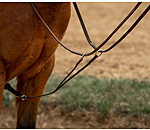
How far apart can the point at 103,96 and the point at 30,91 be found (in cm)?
138

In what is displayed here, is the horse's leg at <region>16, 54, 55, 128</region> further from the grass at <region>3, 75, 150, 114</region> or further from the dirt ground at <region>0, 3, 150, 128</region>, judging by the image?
the grass at <region>3, 75, 150, 114</region>

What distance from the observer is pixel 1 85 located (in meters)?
1.47

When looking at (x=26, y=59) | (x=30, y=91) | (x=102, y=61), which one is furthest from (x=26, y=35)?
(x=102, y=61)

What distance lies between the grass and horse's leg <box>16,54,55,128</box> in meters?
0.80

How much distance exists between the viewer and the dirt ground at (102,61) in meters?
2.71

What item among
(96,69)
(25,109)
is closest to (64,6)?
(25,109)

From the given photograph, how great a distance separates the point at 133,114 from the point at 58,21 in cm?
166

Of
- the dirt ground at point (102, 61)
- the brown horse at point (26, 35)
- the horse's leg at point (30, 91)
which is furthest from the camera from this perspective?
the dirt ground at point (102, 61)

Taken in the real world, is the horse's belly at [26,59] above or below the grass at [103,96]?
above

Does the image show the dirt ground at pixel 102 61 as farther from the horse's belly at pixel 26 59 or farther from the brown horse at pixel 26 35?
the horse's belly at pixel 26 59

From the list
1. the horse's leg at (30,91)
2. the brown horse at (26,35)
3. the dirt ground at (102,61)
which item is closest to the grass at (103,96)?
the dirt ground at (102,61)

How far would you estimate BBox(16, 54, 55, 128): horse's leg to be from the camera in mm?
1942

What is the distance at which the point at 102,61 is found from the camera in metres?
4.83

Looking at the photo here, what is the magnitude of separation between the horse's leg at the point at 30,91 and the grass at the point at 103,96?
804mm
